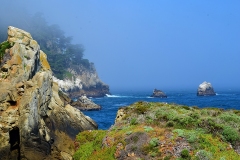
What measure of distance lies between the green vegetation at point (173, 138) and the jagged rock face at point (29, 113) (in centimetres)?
336

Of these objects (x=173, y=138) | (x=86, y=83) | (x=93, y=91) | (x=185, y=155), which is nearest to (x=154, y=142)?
(x=173, y=138)

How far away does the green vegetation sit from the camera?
1805 centimetres

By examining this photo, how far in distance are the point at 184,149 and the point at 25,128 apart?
41.9 feet

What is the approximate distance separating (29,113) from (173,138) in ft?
39.2

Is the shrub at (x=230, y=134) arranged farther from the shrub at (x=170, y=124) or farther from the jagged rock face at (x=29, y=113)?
the jagged rock face at (x=29, y=113)

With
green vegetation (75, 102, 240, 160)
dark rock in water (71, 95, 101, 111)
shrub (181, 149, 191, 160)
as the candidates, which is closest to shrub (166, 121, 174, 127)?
green vegetation (75, 102, 240, 160)

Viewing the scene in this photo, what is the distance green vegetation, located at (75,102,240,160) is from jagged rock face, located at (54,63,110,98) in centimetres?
12695

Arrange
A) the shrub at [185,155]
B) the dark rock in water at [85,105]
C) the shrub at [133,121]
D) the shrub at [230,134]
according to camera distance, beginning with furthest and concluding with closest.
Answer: the dark rock in water at [85,105] < the shrub at [133,121] < the shrub at [230,134] < the shrub at [185,155]

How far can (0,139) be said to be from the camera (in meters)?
21.5

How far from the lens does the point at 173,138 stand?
62.5 ft

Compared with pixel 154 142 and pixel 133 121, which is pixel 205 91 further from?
pixel 154 142

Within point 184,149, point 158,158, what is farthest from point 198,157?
point 158,158

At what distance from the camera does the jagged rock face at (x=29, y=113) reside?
870 inches

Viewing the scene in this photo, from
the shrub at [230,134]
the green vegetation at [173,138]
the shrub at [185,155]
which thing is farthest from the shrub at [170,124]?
the shrub at [185,155]
